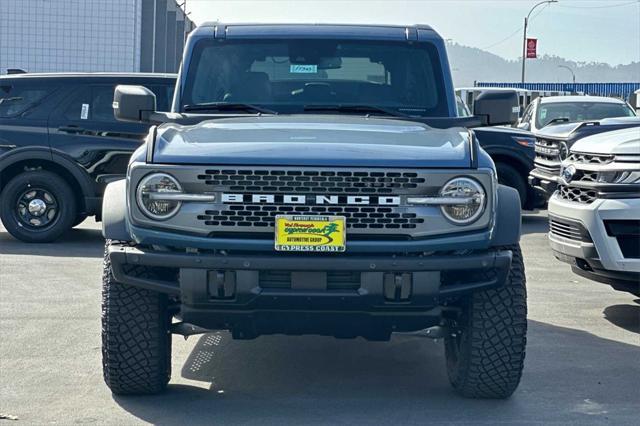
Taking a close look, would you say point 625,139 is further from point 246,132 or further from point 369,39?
point 246,132

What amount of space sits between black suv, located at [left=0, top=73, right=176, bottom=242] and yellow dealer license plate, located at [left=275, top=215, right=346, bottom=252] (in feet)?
24.8

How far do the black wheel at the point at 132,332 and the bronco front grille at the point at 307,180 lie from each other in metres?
0.74

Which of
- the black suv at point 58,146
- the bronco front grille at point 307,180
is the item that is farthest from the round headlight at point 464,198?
the black suv at point 58,146

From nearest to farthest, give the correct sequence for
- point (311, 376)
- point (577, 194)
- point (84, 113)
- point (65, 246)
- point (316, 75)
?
point (311, 376) → point (316, 75) → point (577, 194) → point (65, 246) → point (84, 113)

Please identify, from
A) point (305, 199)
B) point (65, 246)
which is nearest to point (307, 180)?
point (305, 199)

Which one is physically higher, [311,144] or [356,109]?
[356,109]

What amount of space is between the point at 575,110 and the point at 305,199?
43.5ft

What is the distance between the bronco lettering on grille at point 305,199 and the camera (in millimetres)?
5559

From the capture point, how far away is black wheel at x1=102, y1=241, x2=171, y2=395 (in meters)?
5.94

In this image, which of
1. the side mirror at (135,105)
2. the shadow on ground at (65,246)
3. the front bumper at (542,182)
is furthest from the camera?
the front bumper at (542,182)

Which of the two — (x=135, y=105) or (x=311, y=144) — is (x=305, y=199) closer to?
(x=311, y=144)

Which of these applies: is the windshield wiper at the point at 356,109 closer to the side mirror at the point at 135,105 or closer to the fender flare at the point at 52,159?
the side mirror at the point at 135,105

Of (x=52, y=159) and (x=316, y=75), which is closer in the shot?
(x=316, y=75)

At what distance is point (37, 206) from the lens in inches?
516
